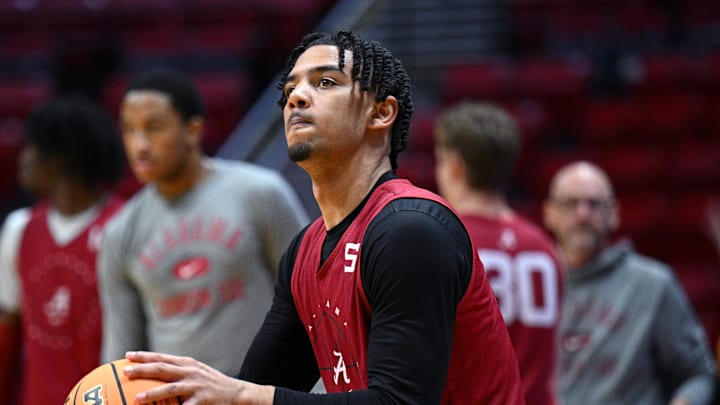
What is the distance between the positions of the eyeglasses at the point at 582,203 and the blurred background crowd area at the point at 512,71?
11.6 ft

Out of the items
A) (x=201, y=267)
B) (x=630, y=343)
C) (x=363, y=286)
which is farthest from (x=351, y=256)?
(x=630, y=343)

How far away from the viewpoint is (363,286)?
2410mm

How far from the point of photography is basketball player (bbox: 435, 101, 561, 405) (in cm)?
403

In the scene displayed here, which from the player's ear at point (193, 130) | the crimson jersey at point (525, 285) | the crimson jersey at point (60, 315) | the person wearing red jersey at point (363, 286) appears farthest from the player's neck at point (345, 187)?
the crimson jersey at point (60, 315)

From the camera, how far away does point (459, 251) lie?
2.35 m

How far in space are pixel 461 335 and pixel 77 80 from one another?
32.1ft

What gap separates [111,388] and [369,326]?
0.59 meters

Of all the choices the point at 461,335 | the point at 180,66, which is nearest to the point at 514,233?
the point at 461,335

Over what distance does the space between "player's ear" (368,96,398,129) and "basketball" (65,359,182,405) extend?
79 centimetres

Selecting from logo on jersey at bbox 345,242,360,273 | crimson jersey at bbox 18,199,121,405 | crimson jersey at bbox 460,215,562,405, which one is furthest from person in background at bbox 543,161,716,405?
logo on jersey at bbox 345,242,360,273

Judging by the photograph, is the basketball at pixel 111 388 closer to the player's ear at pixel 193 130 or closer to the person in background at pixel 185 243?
the person in background at pixel 185 243

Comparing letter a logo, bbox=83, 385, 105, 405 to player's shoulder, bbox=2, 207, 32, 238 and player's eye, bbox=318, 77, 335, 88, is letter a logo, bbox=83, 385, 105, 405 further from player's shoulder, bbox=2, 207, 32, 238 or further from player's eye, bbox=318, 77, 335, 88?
player's shoulder, bbox=2, 207, 32, 238

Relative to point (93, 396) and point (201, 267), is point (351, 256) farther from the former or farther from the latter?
point (201, 267)

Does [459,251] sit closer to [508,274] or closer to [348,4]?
[508,274]
